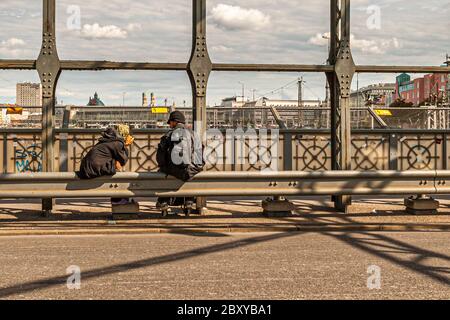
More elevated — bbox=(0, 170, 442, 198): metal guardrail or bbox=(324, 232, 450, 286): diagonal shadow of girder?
bbox=(0, 170, 442, 198): metal guardrail

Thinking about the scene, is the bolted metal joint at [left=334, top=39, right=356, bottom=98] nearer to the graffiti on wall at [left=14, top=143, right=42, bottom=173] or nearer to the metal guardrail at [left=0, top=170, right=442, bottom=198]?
the metal guardrail at [left=0, top=170, right=442, bottom=198]

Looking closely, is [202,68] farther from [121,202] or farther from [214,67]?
[121,202]

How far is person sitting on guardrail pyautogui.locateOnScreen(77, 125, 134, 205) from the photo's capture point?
8125 millimetres

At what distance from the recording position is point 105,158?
27.3ft

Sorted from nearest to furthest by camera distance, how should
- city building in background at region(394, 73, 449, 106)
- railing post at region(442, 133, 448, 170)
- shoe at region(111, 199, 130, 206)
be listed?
shoe at region(111, 199, 130, 206)
railing post at region(442, 133, 448, 170)
city building in background at region(394, 73, 449, 106)

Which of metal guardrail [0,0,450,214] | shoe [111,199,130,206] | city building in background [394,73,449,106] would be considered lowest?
shoe [111,199,130,206]

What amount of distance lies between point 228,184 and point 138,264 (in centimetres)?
289

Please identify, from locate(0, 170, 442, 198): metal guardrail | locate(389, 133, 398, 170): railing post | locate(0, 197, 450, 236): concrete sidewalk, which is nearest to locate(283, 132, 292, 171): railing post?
locate(389, 133, 398, 170): railing post

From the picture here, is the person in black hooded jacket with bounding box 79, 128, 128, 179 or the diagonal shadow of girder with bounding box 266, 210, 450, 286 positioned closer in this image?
the diagonal shadow of girder with bounding box 266, 210, 450, 286

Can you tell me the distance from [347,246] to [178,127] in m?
3.28

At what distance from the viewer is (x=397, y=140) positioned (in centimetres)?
1484

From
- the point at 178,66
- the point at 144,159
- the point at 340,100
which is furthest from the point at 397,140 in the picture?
the point at 178,66

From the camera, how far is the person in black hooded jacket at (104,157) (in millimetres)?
8125

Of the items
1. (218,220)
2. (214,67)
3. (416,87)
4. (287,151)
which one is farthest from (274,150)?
(416,87)
